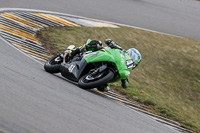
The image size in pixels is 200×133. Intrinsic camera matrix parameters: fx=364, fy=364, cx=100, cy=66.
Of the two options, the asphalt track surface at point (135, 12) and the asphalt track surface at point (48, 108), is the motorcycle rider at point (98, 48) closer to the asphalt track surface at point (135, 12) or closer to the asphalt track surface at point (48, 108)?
the asphalt track surface at point (48, 108)

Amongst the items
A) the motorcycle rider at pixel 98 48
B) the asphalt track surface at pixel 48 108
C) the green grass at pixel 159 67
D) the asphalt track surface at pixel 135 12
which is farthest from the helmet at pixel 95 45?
the asphalt track surface at pixel 135 12

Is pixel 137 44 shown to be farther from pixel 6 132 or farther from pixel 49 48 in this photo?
pixel 6 132

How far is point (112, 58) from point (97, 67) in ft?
1.22

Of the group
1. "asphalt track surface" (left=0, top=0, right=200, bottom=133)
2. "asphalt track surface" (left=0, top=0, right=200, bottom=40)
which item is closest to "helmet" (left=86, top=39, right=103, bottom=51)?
"asphalt track surface" (left=0, top=0, right=200, bottom=133)

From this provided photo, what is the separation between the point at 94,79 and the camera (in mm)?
6906

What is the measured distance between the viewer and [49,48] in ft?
33.2

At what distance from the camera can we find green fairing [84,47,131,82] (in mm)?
7121

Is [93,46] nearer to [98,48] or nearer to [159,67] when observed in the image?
[98,48]

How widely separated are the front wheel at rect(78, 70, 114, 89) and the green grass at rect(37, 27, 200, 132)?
169cm

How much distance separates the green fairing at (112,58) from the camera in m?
7.12

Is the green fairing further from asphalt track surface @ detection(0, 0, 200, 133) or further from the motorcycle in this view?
asphalt track surface @ detection(0, 0, 200, 133)

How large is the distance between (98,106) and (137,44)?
7.27 m

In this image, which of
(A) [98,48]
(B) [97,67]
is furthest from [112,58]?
(A) [98,48]

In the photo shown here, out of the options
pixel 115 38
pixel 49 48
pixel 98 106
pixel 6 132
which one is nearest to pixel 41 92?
pixel 98 106
